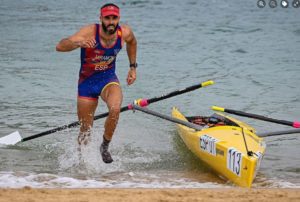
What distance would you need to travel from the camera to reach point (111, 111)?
30.3ft

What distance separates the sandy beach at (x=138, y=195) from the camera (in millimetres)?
7211

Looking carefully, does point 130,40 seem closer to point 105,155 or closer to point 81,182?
point 105,155

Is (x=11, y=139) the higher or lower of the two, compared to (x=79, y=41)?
lower

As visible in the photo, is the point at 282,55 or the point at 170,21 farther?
the point at 170,21

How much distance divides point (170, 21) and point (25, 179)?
2130 cm

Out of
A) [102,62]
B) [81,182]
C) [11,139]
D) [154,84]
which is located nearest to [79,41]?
[102,62]

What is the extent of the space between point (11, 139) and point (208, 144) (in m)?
3.46

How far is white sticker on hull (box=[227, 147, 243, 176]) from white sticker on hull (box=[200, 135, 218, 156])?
1.32ft

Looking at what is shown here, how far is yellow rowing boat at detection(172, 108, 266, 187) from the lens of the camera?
8.73 metres

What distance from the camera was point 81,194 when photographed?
7.40 meters

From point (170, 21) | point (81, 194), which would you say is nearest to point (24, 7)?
point (170, 21)

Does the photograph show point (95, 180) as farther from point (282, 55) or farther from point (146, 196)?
point (282, 55)

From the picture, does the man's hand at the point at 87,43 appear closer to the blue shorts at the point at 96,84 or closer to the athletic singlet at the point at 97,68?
the athletic singlet at the point at 97,68

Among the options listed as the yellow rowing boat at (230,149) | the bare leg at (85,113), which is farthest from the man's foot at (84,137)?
the yellow rowing boat at (230,149)
